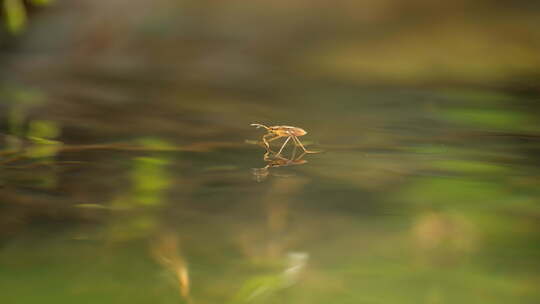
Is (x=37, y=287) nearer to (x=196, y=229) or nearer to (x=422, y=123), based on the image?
(x=196, y=229)

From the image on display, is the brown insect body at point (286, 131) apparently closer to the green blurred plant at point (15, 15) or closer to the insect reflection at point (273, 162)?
the insect reflection at point (273, 162)

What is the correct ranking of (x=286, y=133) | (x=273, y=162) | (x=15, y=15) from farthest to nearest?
(x=15, y=15)
(x=286, y=133)
(x=273, y=162)

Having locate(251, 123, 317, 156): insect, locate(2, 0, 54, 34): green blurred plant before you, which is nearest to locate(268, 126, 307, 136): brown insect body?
locate(251, 123, 317, 156): insect

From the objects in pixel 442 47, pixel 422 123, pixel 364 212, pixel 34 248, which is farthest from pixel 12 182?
pixel 442 47

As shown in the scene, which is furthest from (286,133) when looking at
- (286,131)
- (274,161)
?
(274,161)

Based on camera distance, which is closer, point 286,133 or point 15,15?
point 286,133

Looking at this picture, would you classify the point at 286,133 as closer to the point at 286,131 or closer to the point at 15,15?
the point at 286,131

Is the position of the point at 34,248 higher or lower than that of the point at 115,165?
lower

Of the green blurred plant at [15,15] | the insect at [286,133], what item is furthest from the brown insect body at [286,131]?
the green blurred plant at [15,15]
